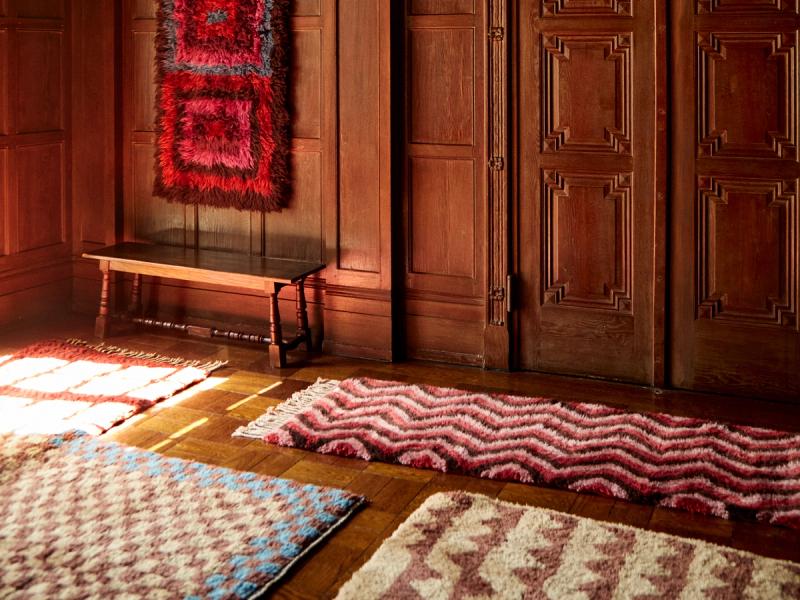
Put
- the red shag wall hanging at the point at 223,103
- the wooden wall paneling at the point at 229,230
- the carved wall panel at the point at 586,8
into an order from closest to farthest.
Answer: the carved wall panel at the point at 586,8, the red shag wall hanging at the point at 223,103, the wooden wall paneling at the point at 229,230

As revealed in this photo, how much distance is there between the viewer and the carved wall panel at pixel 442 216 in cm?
470

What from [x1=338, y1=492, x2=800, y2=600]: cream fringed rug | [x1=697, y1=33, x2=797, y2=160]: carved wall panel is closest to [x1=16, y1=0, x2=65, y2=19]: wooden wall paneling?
[x1=697, y1=33, x2=797, y2=160]: carved wall panel

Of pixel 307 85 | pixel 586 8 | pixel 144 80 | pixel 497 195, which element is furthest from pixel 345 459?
pixel 144 80

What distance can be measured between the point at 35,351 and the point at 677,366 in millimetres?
2953

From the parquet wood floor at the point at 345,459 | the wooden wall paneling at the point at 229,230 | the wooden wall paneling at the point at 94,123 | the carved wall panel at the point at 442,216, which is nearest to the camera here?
the parquet wood floor at the point at 345,459

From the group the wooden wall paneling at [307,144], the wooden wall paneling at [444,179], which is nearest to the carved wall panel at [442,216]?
the wooden wall paneling at [444,179]

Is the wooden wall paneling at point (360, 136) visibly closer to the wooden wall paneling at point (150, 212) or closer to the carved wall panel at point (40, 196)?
the wooden wall paneling at point (150, 212)

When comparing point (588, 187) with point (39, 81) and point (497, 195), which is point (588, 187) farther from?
point (39, 81)

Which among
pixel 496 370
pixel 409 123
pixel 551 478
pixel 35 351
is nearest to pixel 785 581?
pixel 551 478

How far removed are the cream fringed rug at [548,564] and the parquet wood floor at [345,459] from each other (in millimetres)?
106

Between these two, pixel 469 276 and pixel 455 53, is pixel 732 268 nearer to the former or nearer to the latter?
pixel 469 276

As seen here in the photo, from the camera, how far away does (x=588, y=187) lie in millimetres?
4480

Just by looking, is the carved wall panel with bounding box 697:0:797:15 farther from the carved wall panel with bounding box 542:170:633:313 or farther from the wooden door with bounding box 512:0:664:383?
the carved wall panel with bounding box 542:170:633:313

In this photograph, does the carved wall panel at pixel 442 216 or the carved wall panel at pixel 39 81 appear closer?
the carved wall panel at pixel 442 216
